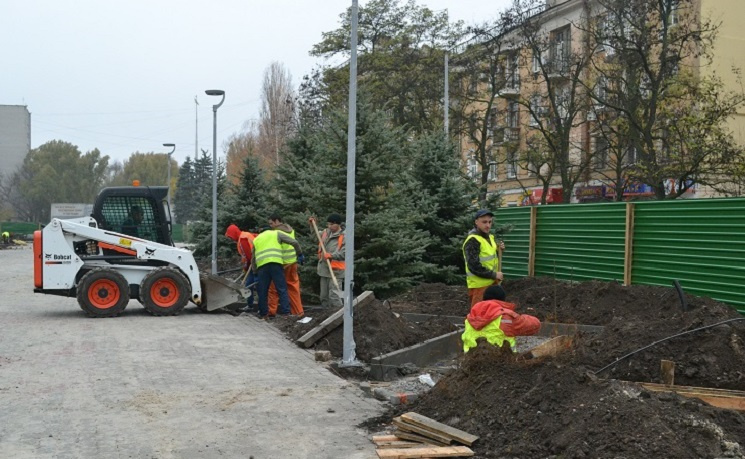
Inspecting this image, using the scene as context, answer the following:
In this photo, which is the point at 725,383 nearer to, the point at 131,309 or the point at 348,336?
the point at 348,336

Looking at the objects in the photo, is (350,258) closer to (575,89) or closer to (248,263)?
(248,263)

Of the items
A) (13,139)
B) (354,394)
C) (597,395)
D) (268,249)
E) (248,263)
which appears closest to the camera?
(597,395)

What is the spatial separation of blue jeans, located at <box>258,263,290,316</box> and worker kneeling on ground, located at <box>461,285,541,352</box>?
7422mm

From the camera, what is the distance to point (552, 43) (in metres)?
31.1

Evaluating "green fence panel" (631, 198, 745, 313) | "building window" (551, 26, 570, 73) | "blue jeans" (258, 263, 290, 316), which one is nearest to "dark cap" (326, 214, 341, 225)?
"blue jeans" (258, 263, 290, 316)

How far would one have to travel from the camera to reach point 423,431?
6.54m

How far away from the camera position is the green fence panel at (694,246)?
1253cm

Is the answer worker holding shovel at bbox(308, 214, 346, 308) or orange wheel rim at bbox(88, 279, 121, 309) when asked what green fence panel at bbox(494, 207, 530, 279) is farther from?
orange wheel rim at bbox(88, 279, 121, 309)

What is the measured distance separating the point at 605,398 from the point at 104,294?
1148 cm

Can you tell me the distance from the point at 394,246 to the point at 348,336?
595 centimetres

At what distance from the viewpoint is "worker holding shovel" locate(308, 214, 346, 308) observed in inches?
576

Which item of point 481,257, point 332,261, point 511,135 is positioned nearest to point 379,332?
point 481,257

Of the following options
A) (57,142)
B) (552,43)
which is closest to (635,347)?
(552,43)

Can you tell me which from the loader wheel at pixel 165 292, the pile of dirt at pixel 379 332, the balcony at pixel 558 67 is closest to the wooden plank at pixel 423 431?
the pile of dirt at pixel 379 332
